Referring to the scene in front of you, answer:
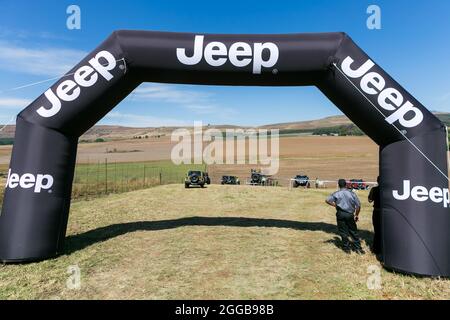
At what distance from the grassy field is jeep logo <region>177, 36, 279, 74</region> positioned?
435 centimetres

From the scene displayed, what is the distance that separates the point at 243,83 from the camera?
26.7 feet

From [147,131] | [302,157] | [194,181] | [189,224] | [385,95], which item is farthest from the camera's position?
[147,131]

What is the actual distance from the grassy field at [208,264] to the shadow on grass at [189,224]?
0.03 m

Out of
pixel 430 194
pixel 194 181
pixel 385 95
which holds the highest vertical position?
pixel 385 95

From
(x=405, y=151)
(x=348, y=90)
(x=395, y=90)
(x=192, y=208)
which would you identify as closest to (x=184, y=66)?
(x=348, y=90)

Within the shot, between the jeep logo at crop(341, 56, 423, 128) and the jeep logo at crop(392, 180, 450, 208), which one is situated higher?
the jeep logo at crop(341, 56, 423, 128)

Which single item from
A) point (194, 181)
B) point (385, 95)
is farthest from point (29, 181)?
point (194, 181)

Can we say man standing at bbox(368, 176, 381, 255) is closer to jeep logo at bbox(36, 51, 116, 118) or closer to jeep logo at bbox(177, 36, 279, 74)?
jeep logo at bbox(177, 36, 279, 74)

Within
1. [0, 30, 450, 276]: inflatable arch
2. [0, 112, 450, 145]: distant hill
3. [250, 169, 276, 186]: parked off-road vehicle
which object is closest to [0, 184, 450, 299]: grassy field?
[0, 30, 450, 276]: inflatable arch

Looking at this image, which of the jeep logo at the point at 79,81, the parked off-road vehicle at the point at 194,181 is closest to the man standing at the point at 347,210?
the jeep logo at the point at 79,81

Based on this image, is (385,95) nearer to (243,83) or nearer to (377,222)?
(377,222)

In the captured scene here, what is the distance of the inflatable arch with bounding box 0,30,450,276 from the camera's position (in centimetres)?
657

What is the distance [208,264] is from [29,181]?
4.08 meters

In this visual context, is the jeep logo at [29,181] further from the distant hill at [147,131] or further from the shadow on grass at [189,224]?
the distant hill at [147,131]
